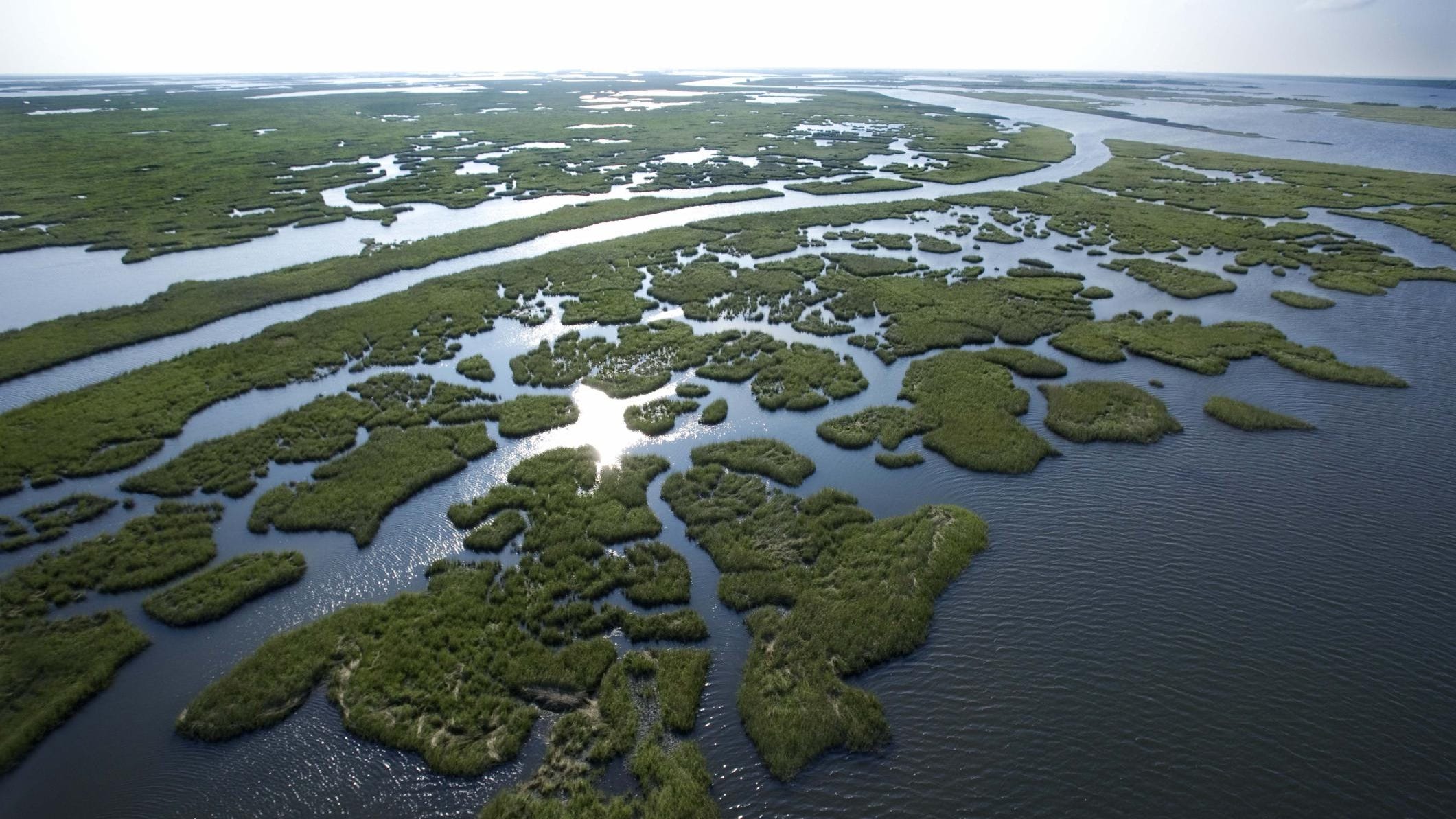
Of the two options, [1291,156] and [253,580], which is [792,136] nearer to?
[1291,156]

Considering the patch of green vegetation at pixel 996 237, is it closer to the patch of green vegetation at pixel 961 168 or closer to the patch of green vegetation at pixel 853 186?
the patch of green vegetation at pixel 853 186

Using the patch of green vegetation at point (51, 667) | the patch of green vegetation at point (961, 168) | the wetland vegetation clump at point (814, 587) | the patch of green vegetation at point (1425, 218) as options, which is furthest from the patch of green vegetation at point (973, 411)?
the patch of green vegetation at point (961, 168)

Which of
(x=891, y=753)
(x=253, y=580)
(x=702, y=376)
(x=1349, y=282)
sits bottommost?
(x=891, y=753)

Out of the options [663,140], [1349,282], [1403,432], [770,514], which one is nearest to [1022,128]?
[663,140]

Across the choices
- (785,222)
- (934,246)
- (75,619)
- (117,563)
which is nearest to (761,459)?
(117,563)

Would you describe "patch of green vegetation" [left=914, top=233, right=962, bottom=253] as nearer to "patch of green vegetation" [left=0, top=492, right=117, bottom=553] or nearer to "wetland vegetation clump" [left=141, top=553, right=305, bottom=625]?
"wetland vegetation clump" [left=141, top=553, right=305, bottom=625]

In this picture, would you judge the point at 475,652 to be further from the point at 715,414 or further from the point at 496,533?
the point at 715,414

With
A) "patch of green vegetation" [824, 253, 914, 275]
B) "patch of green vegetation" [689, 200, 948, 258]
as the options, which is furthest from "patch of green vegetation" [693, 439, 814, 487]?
"patch of green vegetation" [689, 200, 948, 258]
